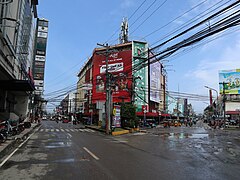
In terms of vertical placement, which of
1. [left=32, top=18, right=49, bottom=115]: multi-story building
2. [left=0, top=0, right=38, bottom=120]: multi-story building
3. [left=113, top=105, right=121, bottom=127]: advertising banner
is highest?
[left=32, top=18, right=49, bottom=115]: multi-story building

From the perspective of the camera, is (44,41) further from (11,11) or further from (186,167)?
(186,167)

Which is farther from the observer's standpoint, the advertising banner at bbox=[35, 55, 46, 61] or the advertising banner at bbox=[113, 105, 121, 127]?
the advertising banner at bbox=[35, 55, 46, 61]

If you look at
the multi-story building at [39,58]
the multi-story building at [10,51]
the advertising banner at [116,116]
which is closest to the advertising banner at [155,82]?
the advertising banner at [116,116]

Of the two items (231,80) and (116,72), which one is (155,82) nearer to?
(116,72)

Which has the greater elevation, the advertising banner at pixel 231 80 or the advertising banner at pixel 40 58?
the advertising banner at pixel 40 58

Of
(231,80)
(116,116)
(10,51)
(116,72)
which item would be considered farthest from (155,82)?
(10,51)

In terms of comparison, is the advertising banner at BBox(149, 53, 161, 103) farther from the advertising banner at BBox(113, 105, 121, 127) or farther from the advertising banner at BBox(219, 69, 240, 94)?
the advertising banner at BBox(113, 105, 121, 127)

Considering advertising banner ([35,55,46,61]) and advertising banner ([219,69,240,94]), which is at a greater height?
advertising banner ([35,55,46,61])

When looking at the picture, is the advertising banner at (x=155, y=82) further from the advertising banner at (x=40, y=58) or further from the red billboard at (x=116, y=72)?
the advertising banner at (x=40, y=58)

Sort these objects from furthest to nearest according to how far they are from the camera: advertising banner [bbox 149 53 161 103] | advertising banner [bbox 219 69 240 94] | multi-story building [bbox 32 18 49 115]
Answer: multi-story building [bbox 32 18 49 115] → advertising banner [bbox 219 69 240 94] → advertising banner [bbox 149 53 161 103]

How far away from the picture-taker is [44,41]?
70.0 metres

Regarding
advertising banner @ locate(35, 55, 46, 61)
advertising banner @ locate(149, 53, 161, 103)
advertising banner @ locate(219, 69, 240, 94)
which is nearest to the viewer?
advertising banner @ locate(149, 53, 161, 103)

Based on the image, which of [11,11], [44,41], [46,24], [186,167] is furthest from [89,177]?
[46,24]

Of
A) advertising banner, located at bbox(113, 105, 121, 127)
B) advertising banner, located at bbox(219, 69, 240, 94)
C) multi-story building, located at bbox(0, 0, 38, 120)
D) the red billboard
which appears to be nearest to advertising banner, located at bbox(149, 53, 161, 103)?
the red billboard
